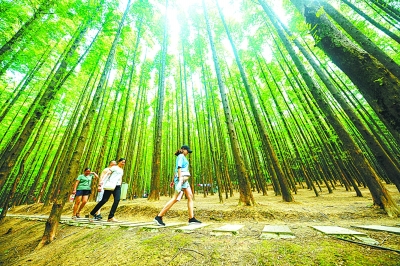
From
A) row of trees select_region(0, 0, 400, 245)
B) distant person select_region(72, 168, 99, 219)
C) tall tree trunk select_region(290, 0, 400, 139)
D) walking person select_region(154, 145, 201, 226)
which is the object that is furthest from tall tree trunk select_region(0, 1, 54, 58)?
tall tree trunk select_region(290, 0, 400, 139)

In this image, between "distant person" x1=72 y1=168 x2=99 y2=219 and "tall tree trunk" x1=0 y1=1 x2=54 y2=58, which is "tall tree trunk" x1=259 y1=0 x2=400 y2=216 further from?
"tall tree trunk" x1=0 y1=1 x2=54 y2=58

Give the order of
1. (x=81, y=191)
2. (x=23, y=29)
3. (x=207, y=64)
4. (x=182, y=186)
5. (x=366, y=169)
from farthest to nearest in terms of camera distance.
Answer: (x=207, y=64) < (x=81, y=191) < (x=23, y=29) < (x=366, y=169) < (x=182, y=186)

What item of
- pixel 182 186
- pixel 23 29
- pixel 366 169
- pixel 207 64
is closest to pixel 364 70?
pixel 182 186

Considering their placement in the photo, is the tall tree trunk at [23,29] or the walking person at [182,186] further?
the tall tree trunk at [23,29]

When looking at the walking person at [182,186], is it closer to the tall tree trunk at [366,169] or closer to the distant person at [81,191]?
the distant person at [81,191]

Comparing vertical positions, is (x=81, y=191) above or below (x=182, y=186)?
above

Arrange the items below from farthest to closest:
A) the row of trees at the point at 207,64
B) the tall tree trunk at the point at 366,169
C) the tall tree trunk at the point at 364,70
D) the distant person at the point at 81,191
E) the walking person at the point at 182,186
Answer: the distant person at the point at 81,191, the tall tree trunk at the point at 366,169, the walking person at the point at 182,186, the row of trees at the point at 207,64, the tall tree trunk at the point at 364,70

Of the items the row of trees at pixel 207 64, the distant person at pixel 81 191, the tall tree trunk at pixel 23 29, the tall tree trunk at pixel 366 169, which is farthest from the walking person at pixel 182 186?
the tall tree trunk at pixel 23 29

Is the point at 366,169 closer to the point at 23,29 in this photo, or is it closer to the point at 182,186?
the point at 182,186

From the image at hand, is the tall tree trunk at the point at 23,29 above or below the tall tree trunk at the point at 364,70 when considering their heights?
above

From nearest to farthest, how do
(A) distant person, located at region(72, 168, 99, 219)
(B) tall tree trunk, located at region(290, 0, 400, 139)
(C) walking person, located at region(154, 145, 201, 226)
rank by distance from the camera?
(B) tall tree trunk, located at region(290, 0, 400, 139) → (C) walking person, located at region(154, 145, 201, 226) → (A) distant person, located at region(72, 168, 99, 219)

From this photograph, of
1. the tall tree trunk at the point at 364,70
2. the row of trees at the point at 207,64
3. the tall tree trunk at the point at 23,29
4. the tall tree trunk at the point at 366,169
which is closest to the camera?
the tall tree trunk at the point at 364,70

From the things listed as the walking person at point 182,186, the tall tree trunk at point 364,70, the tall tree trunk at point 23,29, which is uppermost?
the tall tree trunk at point 23,29

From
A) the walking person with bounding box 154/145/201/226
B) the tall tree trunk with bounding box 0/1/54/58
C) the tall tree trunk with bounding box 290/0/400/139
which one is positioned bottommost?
the walking person with bounding box 154/145/201/226
